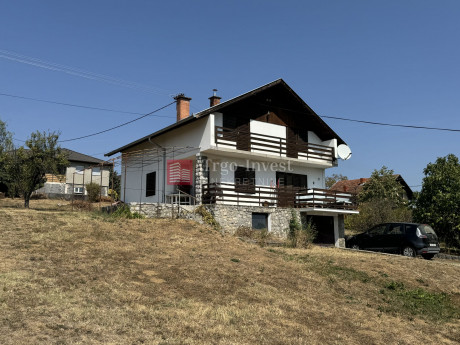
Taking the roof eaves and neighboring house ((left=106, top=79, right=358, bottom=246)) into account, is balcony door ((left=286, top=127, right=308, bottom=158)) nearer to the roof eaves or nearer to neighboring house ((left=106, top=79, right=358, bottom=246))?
neighboring house ((left=106, top=79, right=358, bottom=246))

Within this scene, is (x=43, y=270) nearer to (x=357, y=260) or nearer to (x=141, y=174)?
(x=357, y=260)

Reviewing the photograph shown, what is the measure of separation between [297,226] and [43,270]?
1526 centimetres

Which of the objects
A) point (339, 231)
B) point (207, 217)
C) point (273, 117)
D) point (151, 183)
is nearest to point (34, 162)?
point (151, 183)

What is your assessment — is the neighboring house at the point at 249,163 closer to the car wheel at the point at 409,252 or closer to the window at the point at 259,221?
the window at the point at 259,221

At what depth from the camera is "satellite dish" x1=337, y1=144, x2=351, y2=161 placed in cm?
2727

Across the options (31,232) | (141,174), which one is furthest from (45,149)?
(31,232)

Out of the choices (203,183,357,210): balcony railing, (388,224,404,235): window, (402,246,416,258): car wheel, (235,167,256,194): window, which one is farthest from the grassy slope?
(235,167,256,194): window

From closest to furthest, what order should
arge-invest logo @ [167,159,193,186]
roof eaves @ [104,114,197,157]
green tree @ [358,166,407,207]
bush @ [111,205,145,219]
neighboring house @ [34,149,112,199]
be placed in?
bush @ [111,205,145,219], roof eaves @ [104,114,197,157], arge-invest logo @ [167,159,193,186], neighboring house @ [34,149,112,199], green tree @ [358,166,407,207]

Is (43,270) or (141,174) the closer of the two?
(43,270)

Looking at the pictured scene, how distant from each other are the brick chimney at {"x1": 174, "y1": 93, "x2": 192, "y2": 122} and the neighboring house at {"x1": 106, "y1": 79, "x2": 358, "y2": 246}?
0.20ft

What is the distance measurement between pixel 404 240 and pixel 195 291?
12.9 m

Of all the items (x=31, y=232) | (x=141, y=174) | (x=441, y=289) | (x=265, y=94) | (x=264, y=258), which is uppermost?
(x=265, y=94)

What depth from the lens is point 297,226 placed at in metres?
22.6

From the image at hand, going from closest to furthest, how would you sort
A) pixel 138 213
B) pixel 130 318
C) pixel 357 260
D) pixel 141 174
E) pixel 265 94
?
pixel 130 318, pixel 357 260, pixel 138 213, pixel 265 94, pixel 141 174
